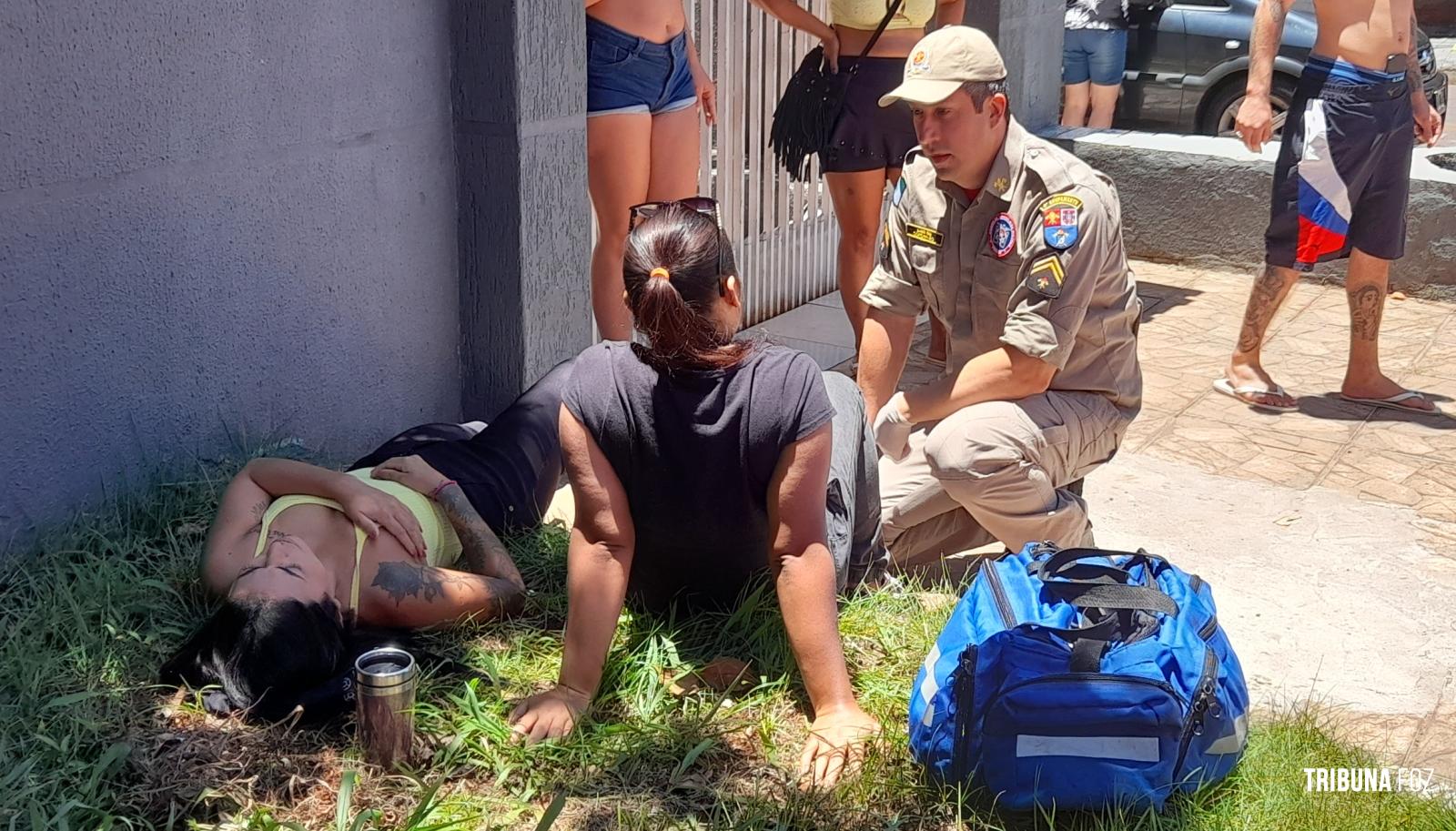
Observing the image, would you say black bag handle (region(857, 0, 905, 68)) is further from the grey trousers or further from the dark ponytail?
the dark ponytail

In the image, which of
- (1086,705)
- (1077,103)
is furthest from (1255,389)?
(1077,103)

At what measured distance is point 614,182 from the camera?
4.59 m

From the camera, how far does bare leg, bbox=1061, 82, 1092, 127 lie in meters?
8.99

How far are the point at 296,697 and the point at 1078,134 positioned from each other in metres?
5.86

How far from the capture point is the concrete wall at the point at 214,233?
3342 millimetres

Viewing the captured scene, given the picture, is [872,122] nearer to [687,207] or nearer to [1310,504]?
[1310,504]

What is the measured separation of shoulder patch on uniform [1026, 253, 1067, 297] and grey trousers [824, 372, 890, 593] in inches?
20.5

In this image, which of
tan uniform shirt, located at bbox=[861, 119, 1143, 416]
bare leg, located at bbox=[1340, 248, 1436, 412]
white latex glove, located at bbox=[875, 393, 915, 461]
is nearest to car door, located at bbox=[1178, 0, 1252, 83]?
bare leg, located at bbox=[1340, 248, 1436, 412]

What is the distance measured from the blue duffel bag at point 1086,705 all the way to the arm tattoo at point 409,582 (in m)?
1.14

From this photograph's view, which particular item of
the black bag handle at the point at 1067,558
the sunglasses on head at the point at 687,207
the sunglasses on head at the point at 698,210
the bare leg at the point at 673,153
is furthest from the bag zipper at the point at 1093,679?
the bare leg at the point at 673,153

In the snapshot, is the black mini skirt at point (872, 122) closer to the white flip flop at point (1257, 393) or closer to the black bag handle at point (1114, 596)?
the white flip flop at point (1257, 393)

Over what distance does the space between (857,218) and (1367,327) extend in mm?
1974

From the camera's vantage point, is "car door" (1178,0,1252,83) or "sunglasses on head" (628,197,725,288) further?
"car door" (1178,0,1252,83)

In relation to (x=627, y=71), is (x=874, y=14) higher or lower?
higher
